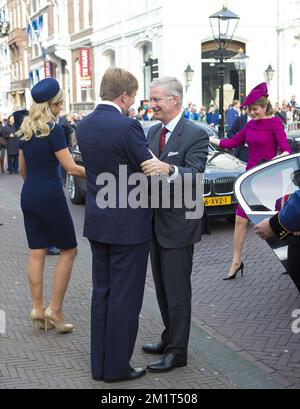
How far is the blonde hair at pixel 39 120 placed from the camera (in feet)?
15.5

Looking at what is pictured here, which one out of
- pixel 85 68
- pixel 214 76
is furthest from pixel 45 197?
pixel 85 68

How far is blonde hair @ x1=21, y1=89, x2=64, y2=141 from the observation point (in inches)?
186

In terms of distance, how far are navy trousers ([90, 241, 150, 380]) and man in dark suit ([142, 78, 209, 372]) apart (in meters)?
0.22

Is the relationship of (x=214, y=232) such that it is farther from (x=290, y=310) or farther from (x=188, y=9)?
(x=188, y=9)

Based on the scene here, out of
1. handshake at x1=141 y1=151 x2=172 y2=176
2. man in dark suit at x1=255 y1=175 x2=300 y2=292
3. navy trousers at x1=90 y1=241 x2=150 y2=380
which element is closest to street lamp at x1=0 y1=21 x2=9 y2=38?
navy trousers at x1=90 y1=241 x2=150 y2=380

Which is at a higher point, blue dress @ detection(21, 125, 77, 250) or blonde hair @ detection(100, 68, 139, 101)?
blonde hair @ detection(100, 68, 139, 101)

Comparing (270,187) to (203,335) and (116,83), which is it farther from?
(116,83)

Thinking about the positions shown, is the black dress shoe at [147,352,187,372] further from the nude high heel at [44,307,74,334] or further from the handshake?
the handshake

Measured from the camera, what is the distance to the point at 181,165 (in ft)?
13.7

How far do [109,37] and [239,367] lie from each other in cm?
3089

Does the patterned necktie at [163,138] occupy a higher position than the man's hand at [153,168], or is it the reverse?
the patterned necktie at [163,138]

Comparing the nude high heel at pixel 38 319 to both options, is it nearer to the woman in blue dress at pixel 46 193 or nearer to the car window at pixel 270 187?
the woman in blue dress at pixel 46 193

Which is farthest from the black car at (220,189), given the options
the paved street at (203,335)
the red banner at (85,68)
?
the red banner at (85,68)

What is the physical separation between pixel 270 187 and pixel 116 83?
1635 millimetres
